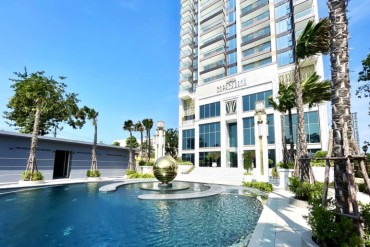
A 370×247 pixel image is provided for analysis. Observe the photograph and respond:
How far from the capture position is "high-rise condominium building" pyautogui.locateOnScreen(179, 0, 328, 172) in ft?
122

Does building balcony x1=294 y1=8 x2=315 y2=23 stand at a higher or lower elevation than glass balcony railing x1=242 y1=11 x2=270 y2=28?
lower

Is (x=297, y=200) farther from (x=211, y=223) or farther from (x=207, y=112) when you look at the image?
(x=207, y=112)

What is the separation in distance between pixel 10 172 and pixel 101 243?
70.8ft

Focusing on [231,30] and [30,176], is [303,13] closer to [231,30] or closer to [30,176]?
[231,30]

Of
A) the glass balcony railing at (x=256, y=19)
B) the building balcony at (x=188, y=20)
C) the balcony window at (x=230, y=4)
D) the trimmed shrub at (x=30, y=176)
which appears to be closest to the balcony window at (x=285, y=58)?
the glass balcony railing at (x=256, y=19)

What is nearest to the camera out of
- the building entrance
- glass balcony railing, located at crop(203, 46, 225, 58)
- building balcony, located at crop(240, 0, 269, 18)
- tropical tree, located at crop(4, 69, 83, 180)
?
the building entrance

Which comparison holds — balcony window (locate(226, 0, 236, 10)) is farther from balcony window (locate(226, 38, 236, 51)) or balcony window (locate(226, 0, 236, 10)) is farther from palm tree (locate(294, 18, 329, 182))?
palm tree (locate(294, 18, 329, 182))

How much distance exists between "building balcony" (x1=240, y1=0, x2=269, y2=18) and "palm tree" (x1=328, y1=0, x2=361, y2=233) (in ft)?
156

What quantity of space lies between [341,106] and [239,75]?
3784 centimetres

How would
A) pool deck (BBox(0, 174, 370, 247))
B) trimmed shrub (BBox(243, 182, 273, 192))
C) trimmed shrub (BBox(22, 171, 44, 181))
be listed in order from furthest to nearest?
trimmed shrub (BBox(22, 171, 44, 181)) → trimmed shrub (BBox(243, 182, 273, 192)) → pool deck (BBox(0, 174, 370, 247))

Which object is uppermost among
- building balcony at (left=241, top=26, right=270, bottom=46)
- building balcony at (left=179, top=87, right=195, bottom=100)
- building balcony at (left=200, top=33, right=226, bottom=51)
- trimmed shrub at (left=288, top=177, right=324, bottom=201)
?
building balcony at (left=200, top=33, right=226, bottom=51)

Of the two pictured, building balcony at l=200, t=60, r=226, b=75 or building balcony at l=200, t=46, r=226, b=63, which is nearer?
building balcony at l=200, t=60, r=226, b=75

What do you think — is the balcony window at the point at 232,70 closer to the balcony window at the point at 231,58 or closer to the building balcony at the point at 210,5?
the balcony window at the point at 231,58

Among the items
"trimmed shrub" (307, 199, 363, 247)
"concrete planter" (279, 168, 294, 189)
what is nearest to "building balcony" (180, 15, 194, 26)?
"concrete planter" (279, 168, 294, 189)
